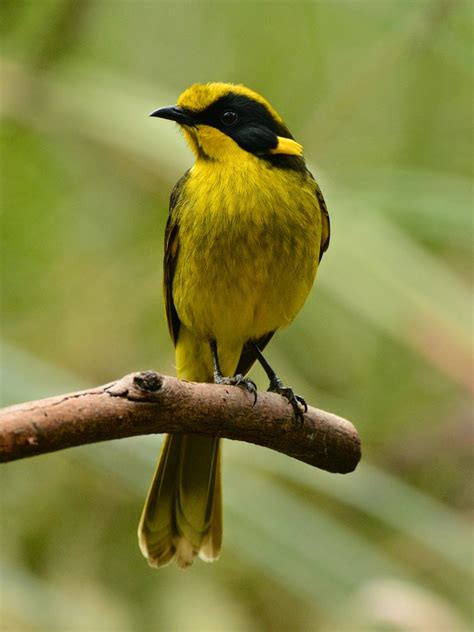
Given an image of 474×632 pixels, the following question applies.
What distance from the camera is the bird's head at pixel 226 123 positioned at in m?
3.39

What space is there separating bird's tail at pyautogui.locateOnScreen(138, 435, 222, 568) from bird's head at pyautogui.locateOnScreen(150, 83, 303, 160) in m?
0.88

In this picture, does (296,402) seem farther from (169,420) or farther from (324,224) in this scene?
(324,224)

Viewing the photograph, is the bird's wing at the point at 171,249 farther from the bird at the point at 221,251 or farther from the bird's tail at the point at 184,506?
the bird's tail at the point at 184,506

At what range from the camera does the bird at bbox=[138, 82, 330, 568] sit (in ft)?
10.6

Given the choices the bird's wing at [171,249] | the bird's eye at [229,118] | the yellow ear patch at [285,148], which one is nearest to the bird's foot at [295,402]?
the bird's wing at [171,249]

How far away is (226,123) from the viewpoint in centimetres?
A: 340

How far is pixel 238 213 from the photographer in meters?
3.22

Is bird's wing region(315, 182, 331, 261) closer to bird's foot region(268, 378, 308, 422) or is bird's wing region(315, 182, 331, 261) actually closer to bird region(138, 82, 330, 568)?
bird region(138, 82, 330, 568)

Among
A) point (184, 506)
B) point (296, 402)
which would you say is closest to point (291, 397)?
point (296, 402)

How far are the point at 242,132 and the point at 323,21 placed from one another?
209 centimetres

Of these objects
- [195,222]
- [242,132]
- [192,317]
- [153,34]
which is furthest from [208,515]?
[153,34]

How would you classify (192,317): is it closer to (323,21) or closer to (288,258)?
(288,258)

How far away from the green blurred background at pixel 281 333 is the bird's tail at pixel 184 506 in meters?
0.39

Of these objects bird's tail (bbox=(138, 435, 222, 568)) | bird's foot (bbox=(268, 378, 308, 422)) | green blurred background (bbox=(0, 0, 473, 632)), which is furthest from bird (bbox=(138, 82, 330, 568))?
green blurred background (bbox=(0, 0, 473, 632))
